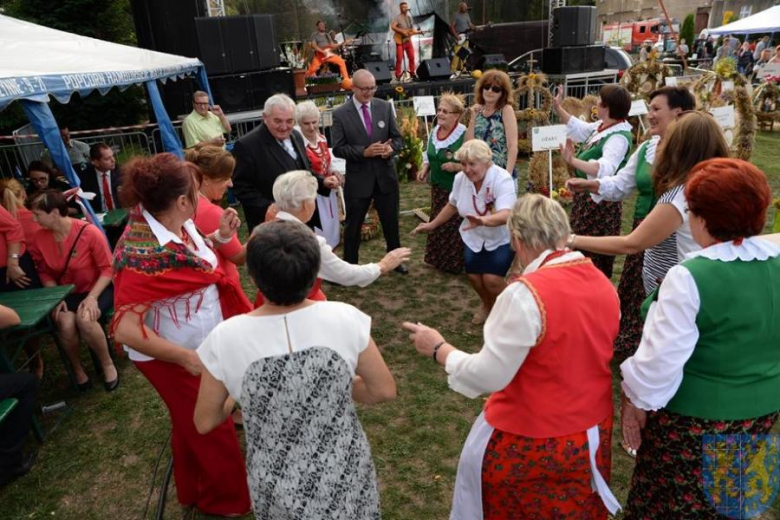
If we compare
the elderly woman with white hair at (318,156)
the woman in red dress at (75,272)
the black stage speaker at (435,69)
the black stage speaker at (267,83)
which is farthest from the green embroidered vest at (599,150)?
the black stage speaker at (435,69)

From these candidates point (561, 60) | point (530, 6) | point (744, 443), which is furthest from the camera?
point (530, 6)

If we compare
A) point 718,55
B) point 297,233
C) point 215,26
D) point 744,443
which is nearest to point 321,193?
point 297,233

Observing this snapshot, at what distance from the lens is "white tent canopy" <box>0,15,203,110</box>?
464 cm

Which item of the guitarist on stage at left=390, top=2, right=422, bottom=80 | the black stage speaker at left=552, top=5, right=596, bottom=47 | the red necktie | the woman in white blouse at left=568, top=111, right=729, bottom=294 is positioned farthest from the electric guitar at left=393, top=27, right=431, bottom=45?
the woman in white blouse at left=568, top=111, right=729, bottom=294

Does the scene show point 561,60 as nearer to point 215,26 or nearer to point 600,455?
point 215,26

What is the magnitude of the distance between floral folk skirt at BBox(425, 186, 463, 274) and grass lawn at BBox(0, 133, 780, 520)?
810 millimetres

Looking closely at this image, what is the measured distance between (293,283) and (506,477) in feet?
3.41

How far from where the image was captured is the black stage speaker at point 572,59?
41.7 feet

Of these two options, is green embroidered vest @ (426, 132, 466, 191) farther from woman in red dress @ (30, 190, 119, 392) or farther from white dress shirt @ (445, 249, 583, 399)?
white dress shirt @ (445, 249, 583, 399)

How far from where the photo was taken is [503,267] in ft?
12.6

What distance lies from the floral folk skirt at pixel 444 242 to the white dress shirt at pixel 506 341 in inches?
131

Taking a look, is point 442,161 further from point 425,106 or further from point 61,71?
point 61,71

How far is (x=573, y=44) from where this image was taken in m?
12.6

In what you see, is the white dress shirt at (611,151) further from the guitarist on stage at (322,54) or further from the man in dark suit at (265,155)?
the guitarist on stage at (322,54)
